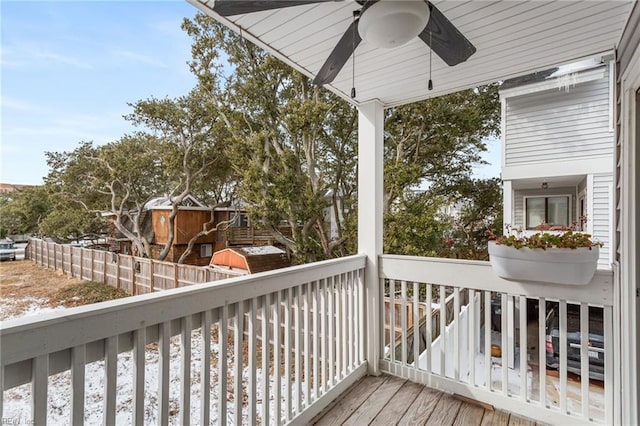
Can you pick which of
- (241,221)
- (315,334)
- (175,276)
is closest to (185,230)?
(175,276)

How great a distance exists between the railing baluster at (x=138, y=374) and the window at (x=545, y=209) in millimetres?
4659

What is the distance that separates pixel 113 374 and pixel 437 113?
6016mm

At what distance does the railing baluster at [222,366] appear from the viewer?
4.44ft

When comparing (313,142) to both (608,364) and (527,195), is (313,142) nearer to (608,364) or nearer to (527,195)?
(527,195)

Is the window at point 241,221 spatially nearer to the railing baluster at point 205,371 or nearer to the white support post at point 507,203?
the railing baluster at point 205,371

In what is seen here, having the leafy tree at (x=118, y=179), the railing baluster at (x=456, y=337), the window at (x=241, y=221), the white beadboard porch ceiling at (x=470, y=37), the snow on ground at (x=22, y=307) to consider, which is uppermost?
the white beadboard porch ceiling at (x=470, y=37)

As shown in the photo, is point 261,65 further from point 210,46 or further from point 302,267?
point 302,267

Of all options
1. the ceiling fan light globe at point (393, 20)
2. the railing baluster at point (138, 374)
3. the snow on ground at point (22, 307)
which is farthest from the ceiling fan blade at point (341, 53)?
the snow on ground at point (22, 307)

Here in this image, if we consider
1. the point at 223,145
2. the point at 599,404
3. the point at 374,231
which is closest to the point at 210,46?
the point at 223,145

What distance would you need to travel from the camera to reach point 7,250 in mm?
1400

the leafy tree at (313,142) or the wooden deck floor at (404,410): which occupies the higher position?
the leafy tree at (313,142)

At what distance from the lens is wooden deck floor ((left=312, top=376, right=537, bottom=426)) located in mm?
1859

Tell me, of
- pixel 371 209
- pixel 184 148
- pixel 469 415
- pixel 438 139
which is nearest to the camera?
pixel 469 415

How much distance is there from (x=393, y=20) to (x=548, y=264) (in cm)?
152
